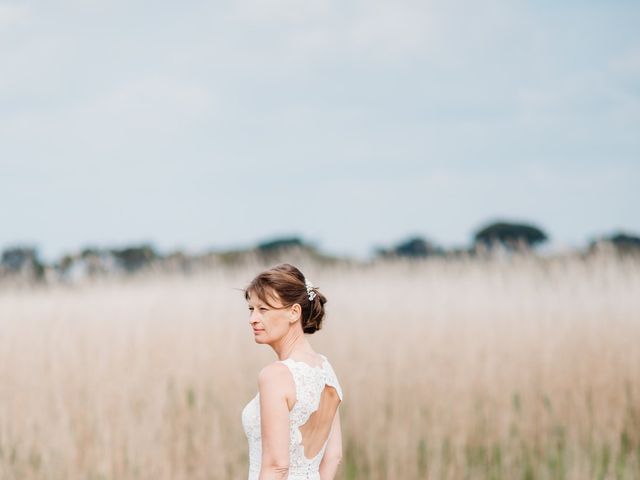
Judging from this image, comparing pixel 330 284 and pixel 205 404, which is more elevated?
pixel 330 284

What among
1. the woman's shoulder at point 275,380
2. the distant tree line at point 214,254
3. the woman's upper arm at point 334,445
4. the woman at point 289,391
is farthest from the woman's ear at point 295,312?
the distant tree line at point 214,254

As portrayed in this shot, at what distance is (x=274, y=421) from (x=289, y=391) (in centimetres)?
7

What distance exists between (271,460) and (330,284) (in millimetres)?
9319

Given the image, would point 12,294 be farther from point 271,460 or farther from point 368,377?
point 271,460

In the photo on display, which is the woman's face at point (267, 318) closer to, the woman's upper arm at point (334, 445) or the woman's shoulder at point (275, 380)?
the woman's shoulder at point (275, 380)

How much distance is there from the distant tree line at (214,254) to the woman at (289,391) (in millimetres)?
7556

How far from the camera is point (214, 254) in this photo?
42.7 feet

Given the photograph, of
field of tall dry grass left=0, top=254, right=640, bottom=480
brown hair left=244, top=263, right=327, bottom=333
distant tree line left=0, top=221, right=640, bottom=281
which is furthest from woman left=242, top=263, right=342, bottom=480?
distant tree line left=0, top=221, right=640, bottom=281

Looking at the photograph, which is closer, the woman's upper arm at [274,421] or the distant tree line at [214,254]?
the woman's upper arm at [274,421]

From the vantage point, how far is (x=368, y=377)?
5676mm

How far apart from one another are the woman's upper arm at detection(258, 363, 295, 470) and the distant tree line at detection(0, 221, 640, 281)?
301 inches

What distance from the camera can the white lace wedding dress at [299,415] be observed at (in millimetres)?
1561

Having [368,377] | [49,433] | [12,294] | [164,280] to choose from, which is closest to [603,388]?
[368,377]

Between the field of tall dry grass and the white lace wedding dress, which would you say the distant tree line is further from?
the white lace wedding dress
